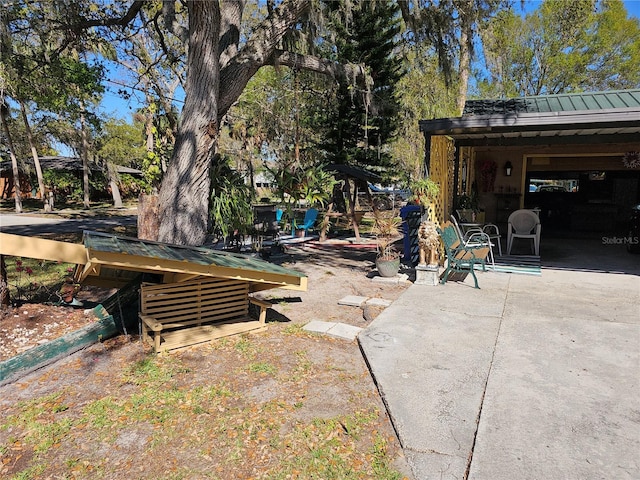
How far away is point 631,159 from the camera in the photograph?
10328 millimetres

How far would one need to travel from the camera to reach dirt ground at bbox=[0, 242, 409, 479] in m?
2.29

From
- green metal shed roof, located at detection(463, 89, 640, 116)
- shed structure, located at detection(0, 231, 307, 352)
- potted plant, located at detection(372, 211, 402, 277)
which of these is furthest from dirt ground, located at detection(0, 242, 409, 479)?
green metal shed roof, located at detection(463, 89, 640, 116)

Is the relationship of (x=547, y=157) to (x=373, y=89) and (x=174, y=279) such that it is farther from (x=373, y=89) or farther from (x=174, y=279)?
(x=174, y=279)

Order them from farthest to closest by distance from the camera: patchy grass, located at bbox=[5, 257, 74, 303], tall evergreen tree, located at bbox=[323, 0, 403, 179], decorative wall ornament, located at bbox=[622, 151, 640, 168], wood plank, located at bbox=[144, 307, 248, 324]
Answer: tall evergreen tree, located at bbox=[323, 0, 403, 179], decorative wall ornament, located at bbox=[622, 151, 640, 168], patchy grass, located at bbox=[5, 257, 74, 303], wood plank, located at bbox=[144, 307, 248, 324]

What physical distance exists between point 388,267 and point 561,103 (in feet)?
15.7

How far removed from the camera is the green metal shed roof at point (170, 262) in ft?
10.0

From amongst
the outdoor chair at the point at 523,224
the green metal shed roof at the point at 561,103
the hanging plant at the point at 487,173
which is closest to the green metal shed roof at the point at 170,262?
the green metal shed roof at the point at 561,103

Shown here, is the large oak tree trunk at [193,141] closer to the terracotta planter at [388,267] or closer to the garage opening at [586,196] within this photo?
the terracotta planter at [388,267]

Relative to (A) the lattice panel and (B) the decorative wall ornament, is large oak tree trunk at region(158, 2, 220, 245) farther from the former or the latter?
(B) the decorative wall ornament

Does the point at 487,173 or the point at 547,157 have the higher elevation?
the point at 547,157

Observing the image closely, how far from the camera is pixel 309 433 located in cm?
257

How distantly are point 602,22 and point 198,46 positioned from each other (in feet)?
68.1

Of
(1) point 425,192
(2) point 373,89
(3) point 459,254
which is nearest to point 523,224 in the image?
(3) point 459,254

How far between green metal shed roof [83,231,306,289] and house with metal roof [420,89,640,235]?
150 inches
